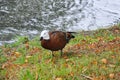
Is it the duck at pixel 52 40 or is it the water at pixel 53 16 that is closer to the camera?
the duck at pixel 52 40

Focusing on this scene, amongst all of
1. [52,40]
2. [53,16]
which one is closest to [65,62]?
[52,40]

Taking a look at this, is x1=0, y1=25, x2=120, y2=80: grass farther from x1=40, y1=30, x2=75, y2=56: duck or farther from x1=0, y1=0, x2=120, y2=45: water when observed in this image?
x1=0, y1=0, x2=120, y2=45: water

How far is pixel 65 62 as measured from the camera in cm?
786

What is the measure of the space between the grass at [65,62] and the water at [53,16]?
13.7 feet

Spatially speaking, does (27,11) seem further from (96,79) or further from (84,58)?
(96,79)

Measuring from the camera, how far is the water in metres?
15.9

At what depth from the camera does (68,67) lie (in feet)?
23.3

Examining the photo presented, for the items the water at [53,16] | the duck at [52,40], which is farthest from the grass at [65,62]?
the water at [53,16]

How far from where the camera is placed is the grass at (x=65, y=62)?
6707mm

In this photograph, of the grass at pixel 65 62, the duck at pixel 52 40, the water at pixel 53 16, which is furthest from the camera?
the water at pixel 53 16

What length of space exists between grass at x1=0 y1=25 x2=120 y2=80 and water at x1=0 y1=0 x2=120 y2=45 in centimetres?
419

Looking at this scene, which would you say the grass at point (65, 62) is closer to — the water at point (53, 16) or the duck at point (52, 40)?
the duck at point (52, 40)

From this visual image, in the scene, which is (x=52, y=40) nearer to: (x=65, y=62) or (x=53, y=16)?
(x=65, y=62)

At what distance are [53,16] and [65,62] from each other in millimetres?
10401
